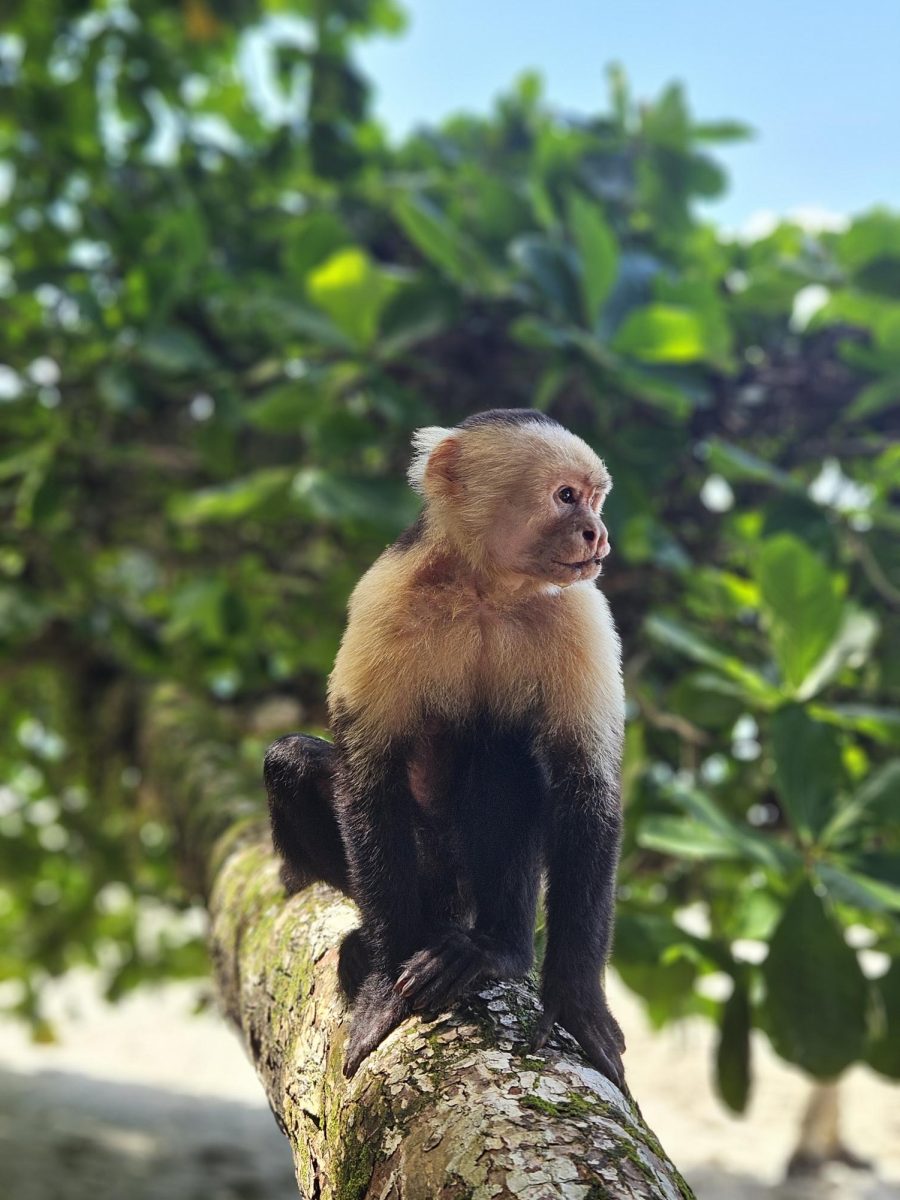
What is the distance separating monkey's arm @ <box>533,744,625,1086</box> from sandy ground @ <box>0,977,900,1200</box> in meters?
1.56

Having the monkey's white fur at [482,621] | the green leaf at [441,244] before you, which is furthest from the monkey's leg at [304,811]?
the green leaf at [441,244]

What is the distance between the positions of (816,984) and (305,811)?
1000 mm

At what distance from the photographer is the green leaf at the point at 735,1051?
205cm

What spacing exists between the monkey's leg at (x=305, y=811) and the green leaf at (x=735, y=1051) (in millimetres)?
1051

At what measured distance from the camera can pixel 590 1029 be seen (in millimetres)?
1063

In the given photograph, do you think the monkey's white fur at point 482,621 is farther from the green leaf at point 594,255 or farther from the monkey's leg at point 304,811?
the green leaf at point 594,255

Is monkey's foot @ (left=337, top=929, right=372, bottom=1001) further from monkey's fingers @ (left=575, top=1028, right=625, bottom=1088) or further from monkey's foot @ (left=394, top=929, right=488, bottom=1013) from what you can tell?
monkey's fingers @ (left=575, top=1028, right=625, bottom=1088)

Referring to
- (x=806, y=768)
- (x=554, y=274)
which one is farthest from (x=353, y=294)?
(x=806, y=768)

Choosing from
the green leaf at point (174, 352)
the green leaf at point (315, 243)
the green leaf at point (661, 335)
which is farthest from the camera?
the green leaf at point (174, 352)

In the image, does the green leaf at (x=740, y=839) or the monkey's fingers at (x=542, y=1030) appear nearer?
the monkey's fingers at (x=542, y=1030)

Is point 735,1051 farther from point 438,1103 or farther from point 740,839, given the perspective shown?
point 438,1103

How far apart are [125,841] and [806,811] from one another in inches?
135

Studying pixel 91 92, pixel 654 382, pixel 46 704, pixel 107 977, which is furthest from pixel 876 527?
pixel 107 977

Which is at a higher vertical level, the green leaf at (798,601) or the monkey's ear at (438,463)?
the monkey's ear at (438,463)
